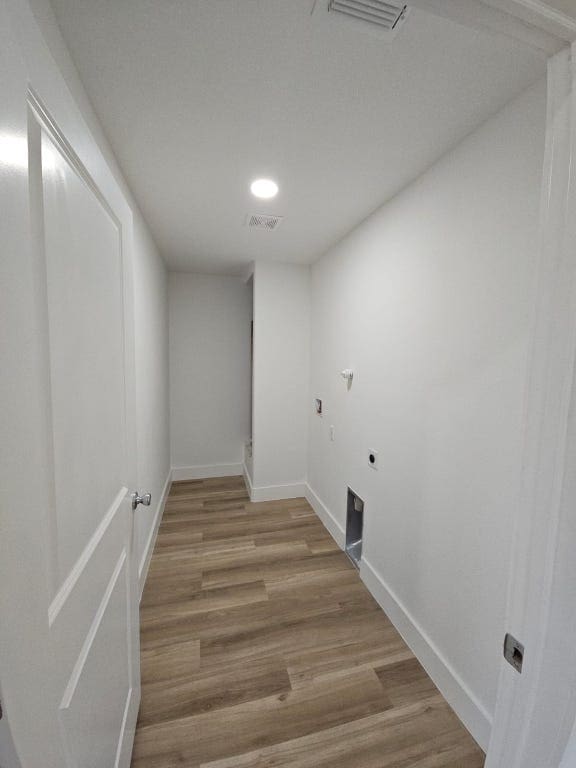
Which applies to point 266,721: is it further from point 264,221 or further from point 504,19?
point 264,221

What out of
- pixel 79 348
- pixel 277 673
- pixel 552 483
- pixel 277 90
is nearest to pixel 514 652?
pixel 552 483

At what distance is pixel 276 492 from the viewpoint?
3.14 meters

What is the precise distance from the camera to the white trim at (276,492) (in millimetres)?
3089

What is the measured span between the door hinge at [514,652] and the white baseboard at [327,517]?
179 cm

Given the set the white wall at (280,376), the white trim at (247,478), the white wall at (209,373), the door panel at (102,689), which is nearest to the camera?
the door panel at (102,689)

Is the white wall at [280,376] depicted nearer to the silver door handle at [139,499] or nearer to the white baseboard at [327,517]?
the white baseboard at [327,517]

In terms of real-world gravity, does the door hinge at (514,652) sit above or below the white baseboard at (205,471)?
above

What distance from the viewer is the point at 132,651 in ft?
3.78

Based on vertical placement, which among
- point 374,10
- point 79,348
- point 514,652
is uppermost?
point 374,10

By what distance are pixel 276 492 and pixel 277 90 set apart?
3.00 metres

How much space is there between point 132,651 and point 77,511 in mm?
883

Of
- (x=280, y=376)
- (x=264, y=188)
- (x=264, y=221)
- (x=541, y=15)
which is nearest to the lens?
(x=541, y=15)

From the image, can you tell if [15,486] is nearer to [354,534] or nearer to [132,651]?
[132,651]

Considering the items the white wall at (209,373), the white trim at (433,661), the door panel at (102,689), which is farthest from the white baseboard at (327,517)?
the door panel at (102,689)
